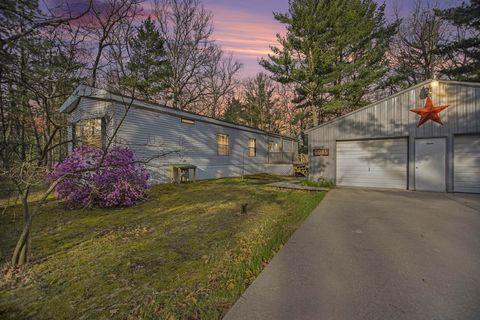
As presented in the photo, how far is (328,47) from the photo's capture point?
16922 mm

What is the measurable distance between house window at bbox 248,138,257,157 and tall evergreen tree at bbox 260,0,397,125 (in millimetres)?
5075

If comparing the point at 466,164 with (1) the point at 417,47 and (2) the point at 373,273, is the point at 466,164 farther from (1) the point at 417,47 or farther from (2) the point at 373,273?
(1) the point at 417,47

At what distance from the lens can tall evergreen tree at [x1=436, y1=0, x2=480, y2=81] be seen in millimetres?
13393

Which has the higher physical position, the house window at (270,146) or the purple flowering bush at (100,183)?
the house window at (270,146)

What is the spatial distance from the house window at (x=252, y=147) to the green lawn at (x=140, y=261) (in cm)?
1141

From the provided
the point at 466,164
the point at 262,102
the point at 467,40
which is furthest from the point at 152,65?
the point at 467,40

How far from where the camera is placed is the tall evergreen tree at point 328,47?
15984mm

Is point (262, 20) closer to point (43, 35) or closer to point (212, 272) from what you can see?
point (43, 35)

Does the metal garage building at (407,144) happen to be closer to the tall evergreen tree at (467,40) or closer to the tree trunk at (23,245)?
the tall evergreen tree at (467,40)

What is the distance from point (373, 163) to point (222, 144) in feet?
28.0

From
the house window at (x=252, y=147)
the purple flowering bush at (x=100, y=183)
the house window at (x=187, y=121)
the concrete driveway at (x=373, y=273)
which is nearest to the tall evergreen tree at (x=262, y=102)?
the house window at (x=252, y=147)

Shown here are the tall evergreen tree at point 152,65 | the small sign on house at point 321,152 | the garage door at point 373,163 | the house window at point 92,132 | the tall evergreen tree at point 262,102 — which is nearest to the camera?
the house window at point 92,132

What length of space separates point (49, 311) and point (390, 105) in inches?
451

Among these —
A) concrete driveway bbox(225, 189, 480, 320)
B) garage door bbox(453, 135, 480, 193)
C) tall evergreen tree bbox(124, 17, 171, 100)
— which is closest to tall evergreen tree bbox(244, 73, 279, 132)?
tall evergreen tree bbox(124, 17, 171, 100)
